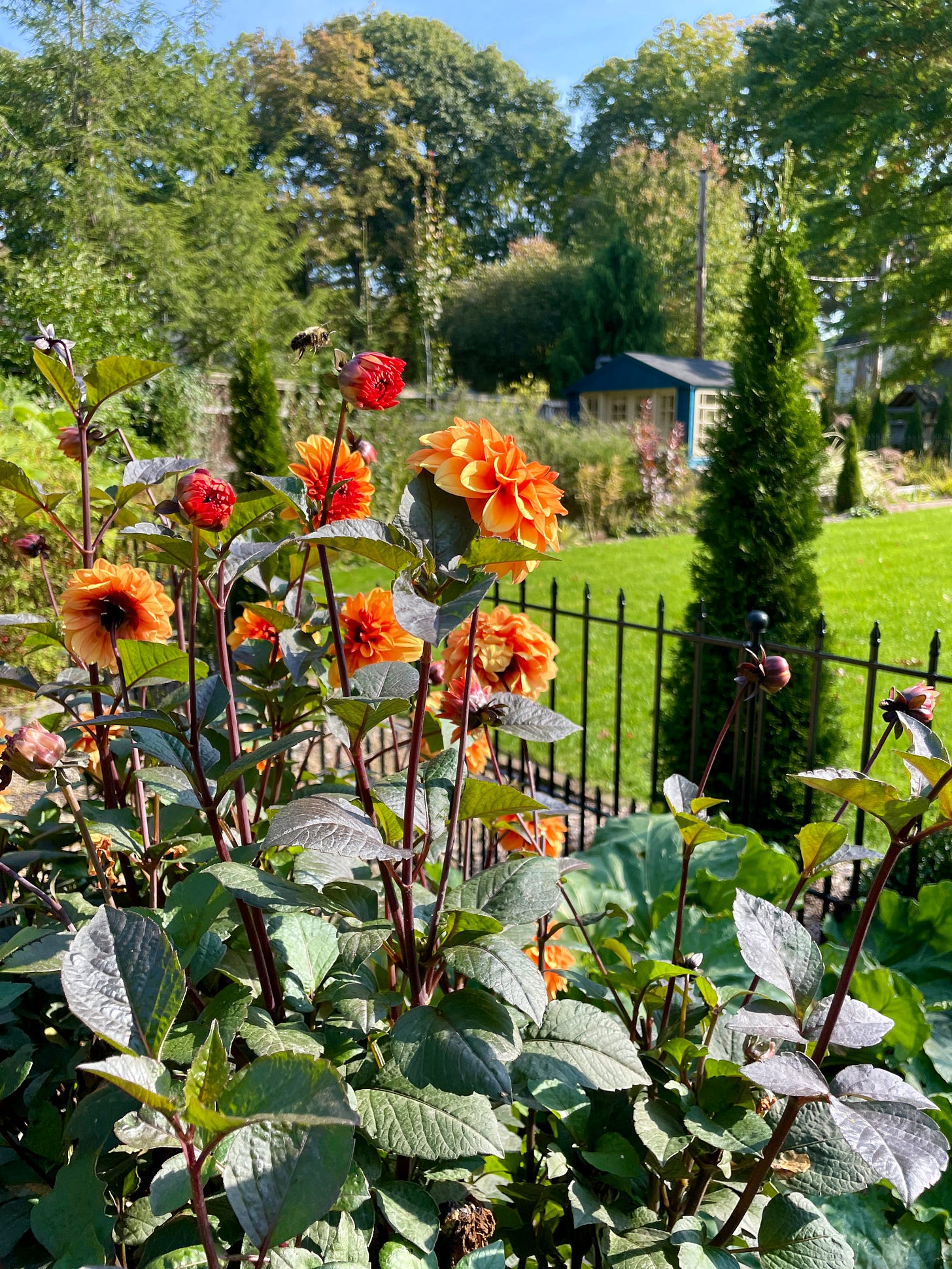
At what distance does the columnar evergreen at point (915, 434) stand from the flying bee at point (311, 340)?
24.8 metres

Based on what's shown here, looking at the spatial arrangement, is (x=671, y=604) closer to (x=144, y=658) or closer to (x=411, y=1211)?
(x=144, y=658)

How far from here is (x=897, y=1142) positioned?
0.58 metres

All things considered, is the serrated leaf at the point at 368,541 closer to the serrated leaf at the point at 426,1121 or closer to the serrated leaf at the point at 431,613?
the serrated leaf at the point at 431,613

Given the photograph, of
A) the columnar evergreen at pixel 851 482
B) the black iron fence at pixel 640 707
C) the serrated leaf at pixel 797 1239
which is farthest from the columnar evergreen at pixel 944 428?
the serrated leaf at pixel 797 1239

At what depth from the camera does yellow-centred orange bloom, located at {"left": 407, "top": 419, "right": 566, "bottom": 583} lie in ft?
2.30

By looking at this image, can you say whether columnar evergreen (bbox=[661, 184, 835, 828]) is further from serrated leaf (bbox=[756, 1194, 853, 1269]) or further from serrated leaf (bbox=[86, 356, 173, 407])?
serrated leaf (bbox=[86, 356, 173, 407])

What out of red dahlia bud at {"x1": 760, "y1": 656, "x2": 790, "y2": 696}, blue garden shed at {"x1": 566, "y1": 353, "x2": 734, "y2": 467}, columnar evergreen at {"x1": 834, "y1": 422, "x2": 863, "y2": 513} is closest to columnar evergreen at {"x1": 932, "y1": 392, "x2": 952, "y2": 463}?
blue garden shed at {"x1": 566, "y1": 353, "x2": 734, "y2": 467}

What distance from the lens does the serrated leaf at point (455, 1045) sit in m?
0.62

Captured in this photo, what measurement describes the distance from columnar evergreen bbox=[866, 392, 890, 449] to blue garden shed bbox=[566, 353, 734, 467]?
4858mm

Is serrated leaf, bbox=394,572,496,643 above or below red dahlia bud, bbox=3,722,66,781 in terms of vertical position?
above

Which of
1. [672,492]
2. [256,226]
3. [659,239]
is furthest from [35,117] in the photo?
[659,239]

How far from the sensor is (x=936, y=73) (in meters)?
12.7

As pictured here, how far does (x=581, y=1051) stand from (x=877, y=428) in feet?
79.3

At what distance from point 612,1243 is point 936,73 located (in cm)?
1624
